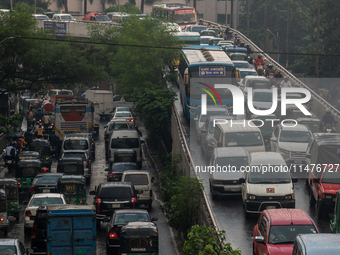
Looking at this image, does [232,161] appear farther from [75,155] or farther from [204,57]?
[204,57]

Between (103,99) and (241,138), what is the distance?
3042 cm

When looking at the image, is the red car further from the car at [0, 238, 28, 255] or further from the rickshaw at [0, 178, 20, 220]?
the rickshaw at [0, 178, 20, 220]

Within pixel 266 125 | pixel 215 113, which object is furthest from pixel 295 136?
pixel 215 113

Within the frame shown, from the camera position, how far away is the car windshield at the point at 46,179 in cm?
2928

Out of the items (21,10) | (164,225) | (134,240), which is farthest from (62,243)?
(21,10)

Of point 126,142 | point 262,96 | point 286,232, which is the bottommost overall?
point 126,142

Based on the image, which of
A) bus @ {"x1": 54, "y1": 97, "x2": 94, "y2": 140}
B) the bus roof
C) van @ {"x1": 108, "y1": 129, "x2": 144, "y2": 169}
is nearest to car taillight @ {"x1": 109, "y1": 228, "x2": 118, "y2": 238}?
the bus roof

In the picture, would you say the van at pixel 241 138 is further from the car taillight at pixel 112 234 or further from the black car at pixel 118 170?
the car taillight at pixel 112 234

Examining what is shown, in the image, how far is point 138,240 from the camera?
1884cm

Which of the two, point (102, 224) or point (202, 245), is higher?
point (202, 245)

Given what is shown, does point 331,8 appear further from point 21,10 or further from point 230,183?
point 230,183

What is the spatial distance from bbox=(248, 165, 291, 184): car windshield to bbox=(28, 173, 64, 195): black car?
9653 millimetres

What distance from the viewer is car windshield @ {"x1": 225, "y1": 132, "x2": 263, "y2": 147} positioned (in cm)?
2834

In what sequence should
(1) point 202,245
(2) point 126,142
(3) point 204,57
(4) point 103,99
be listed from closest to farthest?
(1) point 202,245 < (3) point 204,57 < (2) point 126,142 < (4) point 103,99
